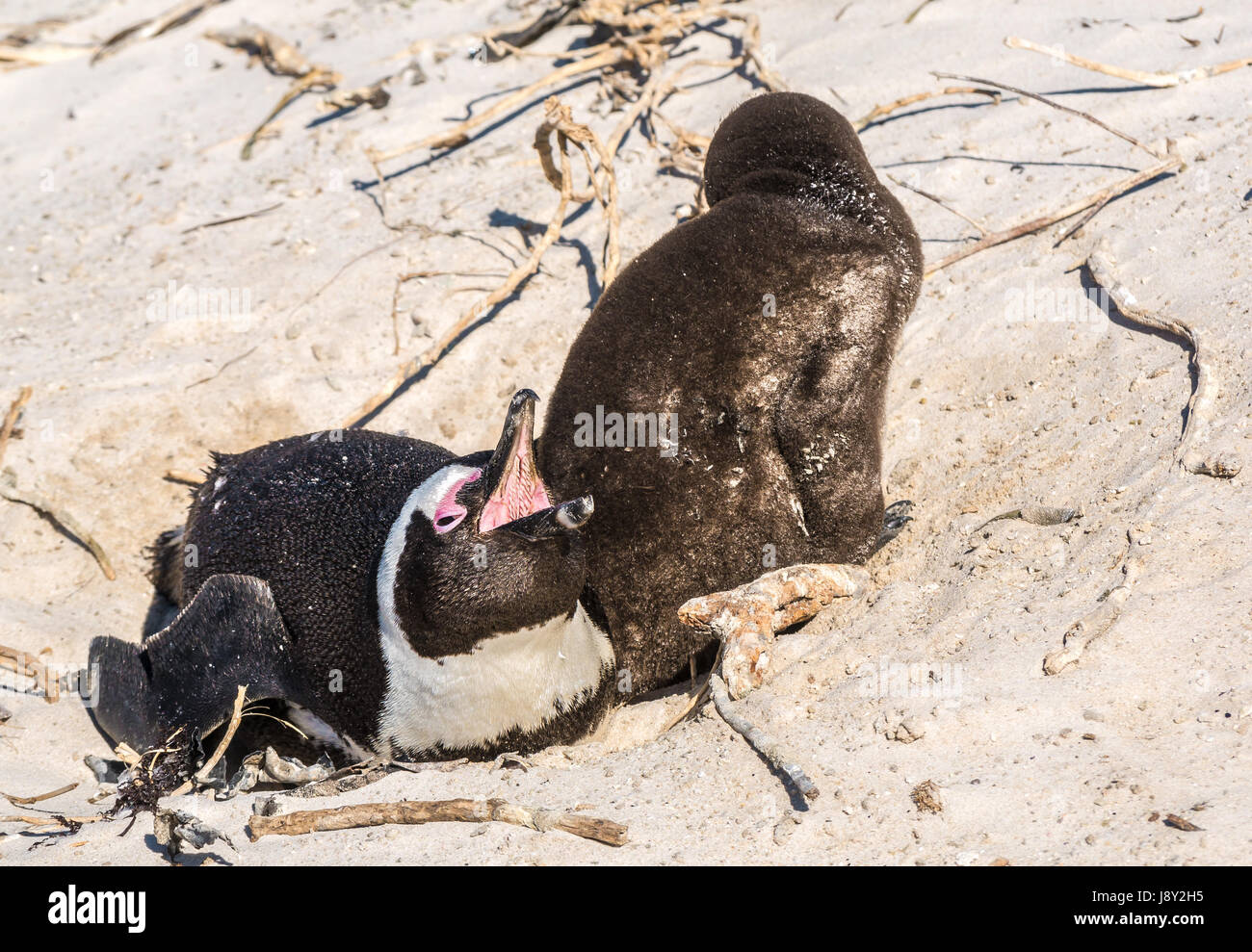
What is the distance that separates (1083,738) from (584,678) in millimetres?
1503

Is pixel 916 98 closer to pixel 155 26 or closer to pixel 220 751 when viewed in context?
pixel 220 751

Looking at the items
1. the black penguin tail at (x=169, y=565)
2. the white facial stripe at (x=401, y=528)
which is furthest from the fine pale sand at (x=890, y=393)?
the white facial stripe at (x=401, y=528)

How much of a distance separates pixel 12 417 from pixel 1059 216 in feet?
16.2

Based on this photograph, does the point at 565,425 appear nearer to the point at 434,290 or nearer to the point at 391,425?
the point at 391,425

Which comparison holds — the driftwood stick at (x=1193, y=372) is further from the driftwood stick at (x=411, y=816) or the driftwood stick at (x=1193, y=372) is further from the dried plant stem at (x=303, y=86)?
the dried plant stem at (x=303, y=86)

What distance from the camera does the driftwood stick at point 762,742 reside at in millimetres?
2516

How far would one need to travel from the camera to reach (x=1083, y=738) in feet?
8.11

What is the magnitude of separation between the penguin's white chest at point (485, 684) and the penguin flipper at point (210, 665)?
0.49m

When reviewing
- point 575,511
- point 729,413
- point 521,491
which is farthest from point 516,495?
point 729,413

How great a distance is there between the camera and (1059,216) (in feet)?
15.2

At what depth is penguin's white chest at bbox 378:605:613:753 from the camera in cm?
322

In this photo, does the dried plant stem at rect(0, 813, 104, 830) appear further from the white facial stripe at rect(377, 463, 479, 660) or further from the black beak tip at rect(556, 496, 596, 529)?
the black beak tip at rect(556, 496, 596, 529)

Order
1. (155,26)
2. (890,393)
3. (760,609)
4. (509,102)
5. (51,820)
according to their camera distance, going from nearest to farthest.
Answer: (51,820) < (760,609) < (890,393) < (509,102) < (155,26)

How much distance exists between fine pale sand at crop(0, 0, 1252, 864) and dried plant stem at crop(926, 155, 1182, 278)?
2.3 inches
